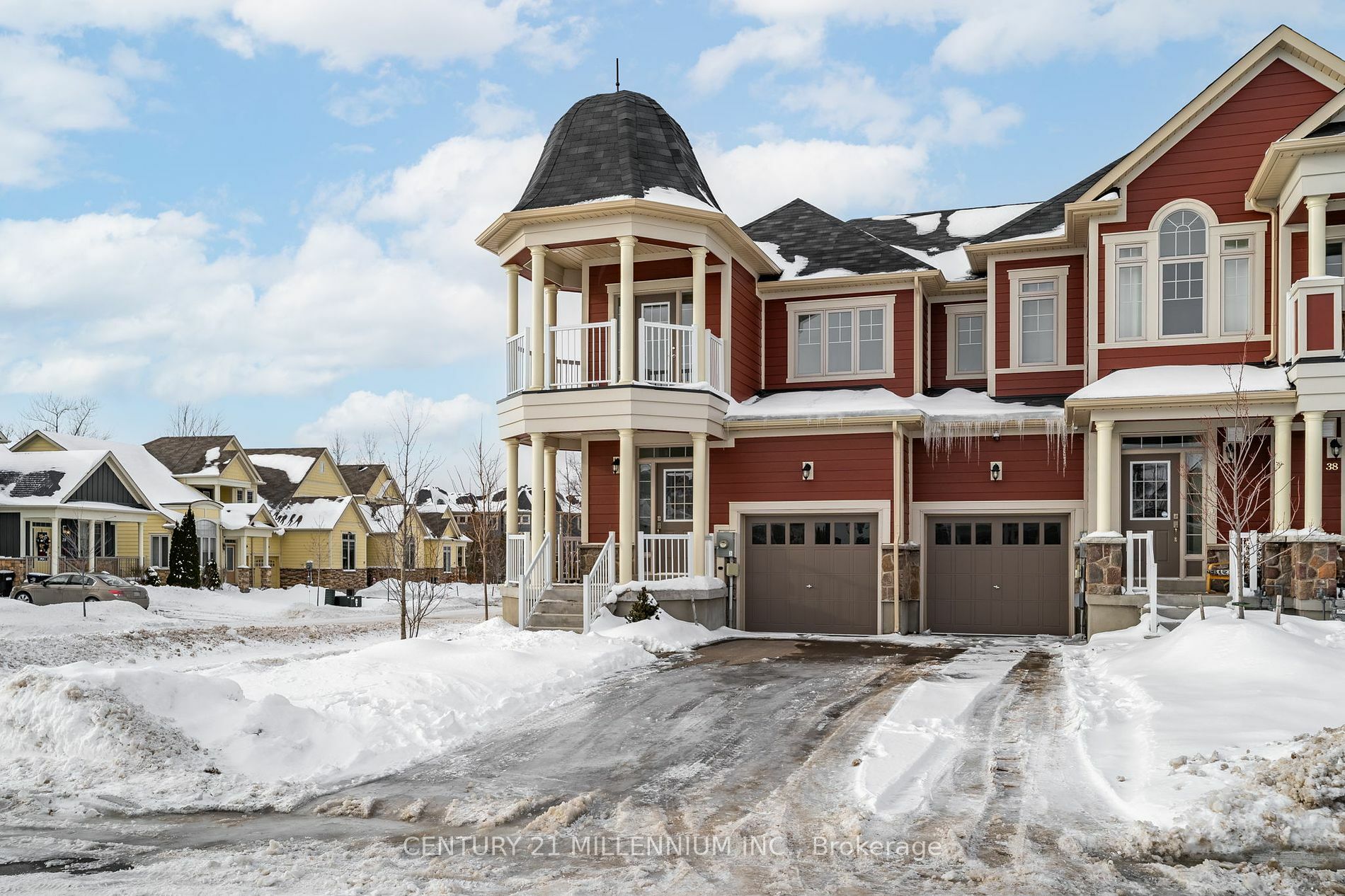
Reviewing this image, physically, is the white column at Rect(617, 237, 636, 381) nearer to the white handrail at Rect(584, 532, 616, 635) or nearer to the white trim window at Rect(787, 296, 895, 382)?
the white handrail at Rect(584, 532, 616, 635)

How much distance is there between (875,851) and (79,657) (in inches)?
677

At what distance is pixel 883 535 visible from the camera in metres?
17.5

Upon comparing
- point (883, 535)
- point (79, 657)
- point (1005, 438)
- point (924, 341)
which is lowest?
point (79, 657)

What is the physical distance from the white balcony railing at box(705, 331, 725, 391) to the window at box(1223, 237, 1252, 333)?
24.7 feet

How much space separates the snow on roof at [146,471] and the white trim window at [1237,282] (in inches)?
1427

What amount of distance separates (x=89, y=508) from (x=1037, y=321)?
3142cm

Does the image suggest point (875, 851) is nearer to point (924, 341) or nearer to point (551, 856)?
point (551, 856)

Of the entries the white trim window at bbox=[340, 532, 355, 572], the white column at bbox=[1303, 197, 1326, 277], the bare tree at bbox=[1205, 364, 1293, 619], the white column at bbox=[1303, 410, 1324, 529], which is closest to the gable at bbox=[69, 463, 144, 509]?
the white trim window at bbox=[340, 532, 355, 572]

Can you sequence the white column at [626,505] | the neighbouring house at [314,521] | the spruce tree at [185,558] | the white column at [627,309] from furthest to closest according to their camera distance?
the neighbouring house at [314,521] < the spruce tree at [185,558] < the white column at [626,505] < the white column at [627,309]

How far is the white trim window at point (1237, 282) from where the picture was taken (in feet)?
52.2

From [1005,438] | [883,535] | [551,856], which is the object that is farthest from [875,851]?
[1005,438]

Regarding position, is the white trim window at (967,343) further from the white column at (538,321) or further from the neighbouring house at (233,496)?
the neighbouring house at (233,496)

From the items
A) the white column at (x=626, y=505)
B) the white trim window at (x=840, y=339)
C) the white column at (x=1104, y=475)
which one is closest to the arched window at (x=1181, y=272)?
the white column at (x=1104, y=475)

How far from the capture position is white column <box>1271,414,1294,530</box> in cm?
1463
